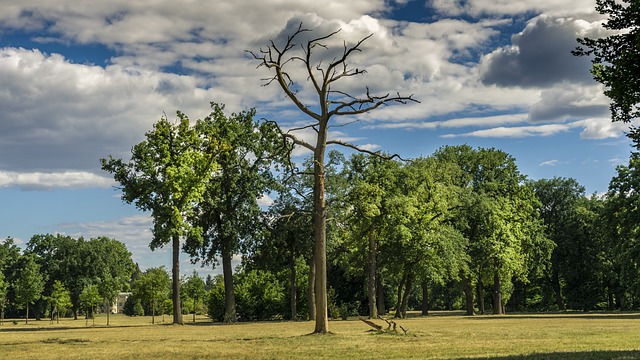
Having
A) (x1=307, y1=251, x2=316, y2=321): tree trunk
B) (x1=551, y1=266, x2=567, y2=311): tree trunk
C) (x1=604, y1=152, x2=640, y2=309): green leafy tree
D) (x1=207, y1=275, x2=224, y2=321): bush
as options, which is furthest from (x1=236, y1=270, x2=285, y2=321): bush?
(x1=551, y1=266, x2=567, y2=311): tree trunk

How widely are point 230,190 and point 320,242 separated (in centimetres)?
2514

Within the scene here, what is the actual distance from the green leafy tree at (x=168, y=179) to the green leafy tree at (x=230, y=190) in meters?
2.91

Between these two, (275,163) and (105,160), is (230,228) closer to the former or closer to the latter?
(275,163)

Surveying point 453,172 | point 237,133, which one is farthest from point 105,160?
point 453,172

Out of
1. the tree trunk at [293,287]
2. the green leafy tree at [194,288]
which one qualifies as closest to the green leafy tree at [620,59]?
the tree trunk at [293,287]

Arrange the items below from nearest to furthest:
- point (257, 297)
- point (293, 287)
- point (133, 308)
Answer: point (293, 287)
point (257, 297)
point (133, 308)

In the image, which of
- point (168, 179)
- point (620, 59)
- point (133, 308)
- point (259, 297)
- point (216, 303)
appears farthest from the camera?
point (133, 308)

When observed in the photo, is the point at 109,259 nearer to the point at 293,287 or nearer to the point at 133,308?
the point at 133,308

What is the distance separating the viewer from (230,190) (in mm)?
52594

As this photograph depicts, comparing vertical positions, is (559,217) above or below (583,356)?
above

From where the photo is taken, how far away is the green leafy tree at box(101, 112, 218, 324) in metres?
46.7

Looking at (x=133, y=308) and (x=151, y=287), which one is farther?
(x=133, y=308)

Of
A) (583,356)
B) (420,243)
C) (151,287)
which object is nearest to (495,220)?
(420,243)

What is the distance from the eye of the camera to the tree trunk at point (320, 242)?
28.4 m
